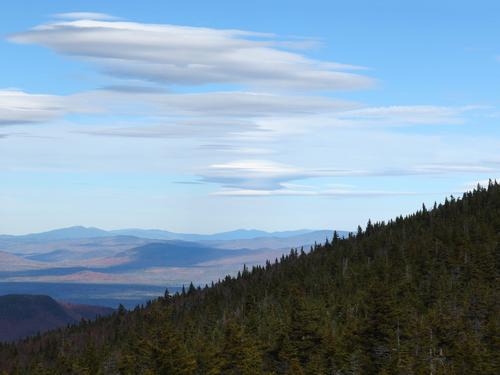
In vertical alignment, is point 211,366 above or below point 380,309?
below

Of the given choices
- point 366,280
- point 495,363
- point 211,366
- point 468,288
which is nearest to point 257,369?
point 211,366

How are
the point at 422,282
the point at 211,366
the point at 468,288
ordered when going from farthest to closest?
the point at 422,282 → the point at 468,288 → the point at 211,366

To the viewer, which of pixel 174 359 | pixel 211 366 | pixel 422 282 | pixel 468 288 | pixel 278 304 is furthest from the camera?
pixel 278 304

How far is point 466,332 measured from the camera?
108375mm

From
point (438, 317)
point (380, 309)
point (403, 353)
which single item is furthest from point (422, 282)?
point (403, 353)

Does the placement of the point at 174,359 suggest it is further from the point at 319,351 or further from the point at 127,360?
the point at 127,360

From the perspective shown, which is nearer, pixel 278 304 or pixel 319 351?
pixel 319 351

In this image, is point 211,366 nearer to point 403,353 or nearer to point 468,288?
point 403,353

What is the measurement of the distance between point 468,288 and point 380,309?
59.7 meters

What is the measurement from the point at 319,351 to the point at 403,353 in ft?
33.7

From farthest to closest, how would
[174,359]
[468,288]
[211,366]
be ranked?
[468,288], [211,366], [174,359]

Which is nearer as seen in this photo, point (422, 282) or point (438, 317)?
point (438, 317)

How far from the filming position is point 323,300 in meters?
169

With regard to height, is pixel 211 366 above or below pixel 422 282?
below
